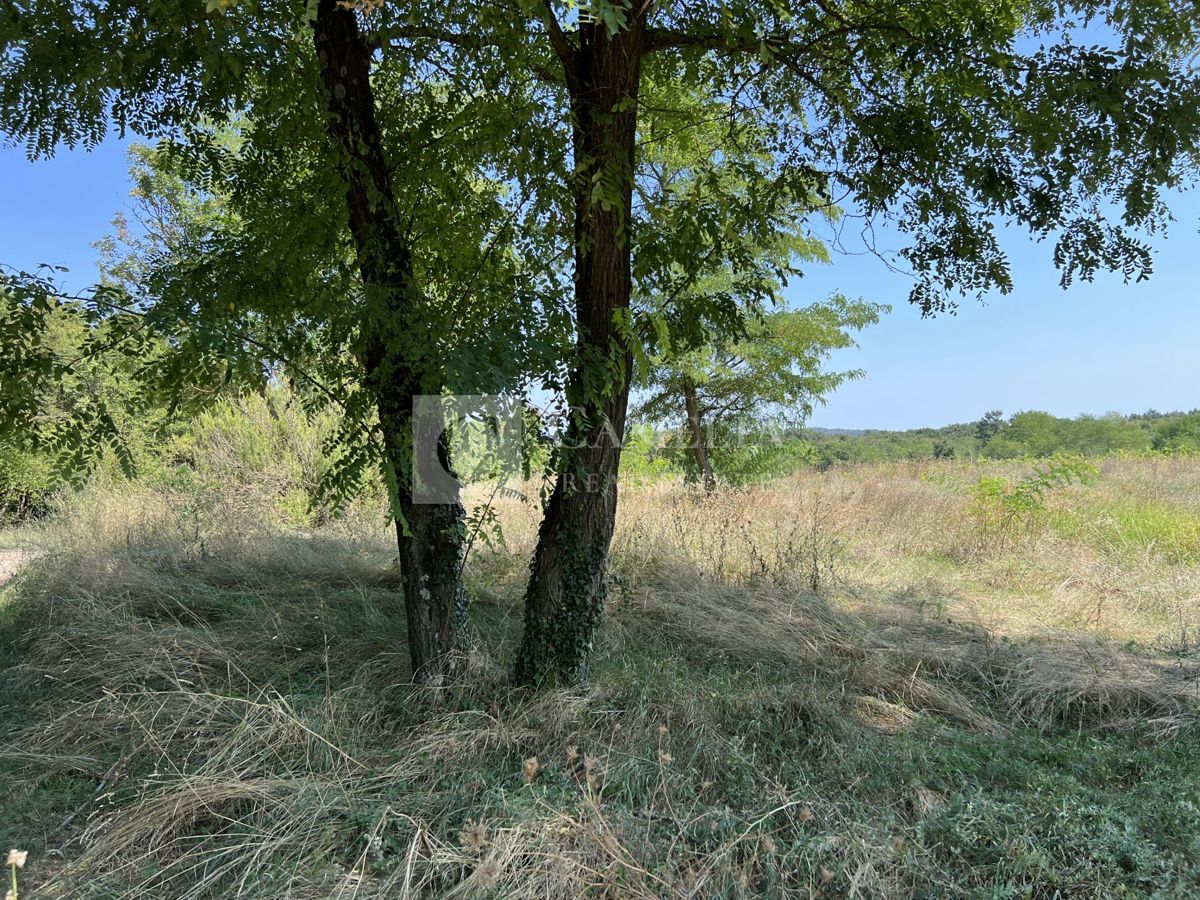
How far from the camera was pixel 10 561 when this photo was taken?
8828 mm

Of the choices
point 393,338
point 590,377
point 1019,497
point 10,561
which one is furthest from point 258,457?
point 1019,497

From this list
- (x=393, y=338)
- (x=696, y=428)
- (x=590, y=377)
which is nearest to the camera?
(x=393, y=338)

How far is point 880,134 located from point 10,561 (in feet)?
35.0

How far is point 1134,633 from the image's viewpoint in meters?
5.38

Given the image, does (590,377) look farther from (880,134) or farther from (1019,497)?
(1019,497)

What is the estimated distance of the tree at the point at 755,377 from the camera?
41.2 ft

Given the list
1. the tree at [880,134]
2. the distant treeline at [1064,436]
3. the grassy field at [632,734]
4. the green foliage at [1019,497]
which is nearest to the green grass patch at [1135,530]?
the green foliage at [1019,497]

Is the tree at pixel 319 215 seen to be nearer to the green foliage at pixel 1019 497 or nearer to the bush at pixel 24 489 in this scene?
the green foliage at pixel 1019 497

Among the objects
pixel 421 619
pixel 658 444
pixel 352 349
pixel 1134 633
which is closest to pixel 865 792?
pixel 421 619

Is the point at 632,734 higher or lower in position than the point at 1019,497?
lower

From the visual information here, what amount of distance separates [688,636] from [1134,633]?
3470 mm

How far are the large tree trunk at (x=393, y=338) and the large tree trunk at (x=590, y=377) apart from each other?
50cm

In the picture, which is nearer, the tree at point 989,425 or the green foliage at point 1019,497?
the green foliage at point 1019,497

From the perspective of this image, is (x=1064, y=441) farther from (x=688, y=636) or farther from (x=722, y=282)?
(x=688, y=636)
